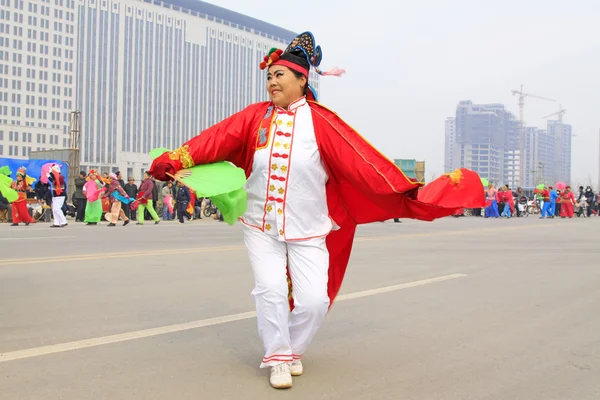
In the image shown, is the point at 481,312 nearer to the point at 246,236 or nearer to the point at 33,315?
the point at 246,236

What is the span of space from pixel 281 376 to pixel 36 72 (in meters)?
134

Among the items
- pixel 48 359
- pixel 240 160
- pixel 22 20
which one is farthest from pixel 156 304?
pixel 22 20

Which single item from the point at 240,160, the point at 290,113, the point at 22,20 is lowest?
the point at 240,160

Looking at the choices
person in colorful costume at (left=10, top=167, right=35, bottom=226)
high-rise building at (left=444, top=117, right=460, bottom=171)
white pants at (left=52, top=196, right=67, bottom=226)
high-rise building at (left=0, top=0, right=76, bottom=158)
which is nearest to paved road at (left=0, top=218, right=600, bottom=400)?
white pants at (left=52, top=196, right=67, bottom=226)

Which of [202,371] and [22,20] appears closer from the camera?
[202,371]

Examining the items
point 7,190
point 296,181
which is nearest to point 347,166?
point 296,181

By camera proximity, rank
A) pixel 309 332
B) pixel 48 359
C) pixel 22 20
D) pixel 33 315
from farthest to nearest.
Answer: pixel 22 20, pixel 33 315, pixel 48 359, pixel 309 332

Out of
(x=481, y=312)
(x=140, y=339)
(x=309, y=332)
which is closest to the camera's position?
(x=309, y=332)

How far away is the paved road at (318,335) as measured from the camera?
12.6ft

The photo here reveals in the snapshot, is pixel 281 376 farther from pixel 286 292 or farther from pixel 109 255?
pixel 109 255

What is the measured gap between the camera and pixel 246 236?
4234mm

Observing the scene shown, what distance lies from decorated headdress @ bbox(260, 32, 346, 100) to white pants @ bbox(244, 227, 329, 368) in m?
1.00

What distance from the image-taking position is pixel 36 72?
414 feet

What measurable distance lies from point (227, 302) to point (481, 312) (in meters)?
2.46
